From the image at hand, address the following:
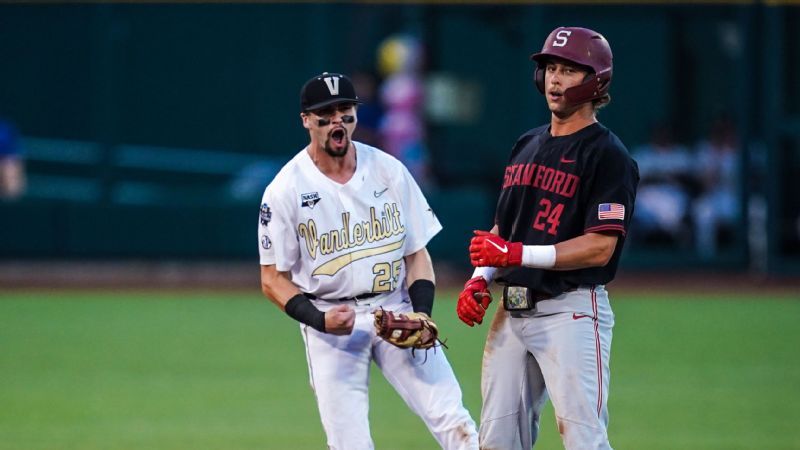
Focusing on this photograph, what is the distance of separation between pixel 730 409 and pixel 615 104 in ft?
29.4

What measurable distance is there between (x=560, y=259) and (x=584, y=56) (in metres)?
0.87

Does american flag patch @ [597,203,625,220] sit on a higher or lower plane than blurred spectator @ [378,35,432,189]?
lower

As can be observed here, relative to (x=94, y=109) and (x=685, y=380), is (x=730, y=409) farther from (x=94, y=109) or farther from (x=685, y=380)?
(x=94, y=109)

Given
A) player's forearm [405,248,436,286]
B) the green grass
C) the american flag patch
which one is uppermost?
the american flag patch

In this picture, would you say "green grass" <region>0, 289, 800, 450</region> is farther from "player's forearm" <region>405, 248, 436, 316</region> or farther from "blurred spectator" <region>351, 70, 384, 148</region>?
"blurred spectator" <region>351, 70, 384, 148</region>

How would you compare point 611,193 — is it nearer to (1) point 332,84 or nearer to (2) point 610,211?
(2) point 610,211

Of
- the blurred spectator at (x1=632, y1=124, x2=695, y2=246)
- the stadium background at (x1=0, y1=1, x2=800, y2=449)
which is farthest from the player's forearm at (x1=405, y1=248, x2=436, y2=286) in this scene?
the blurred spectator at (x1=632, y1=124, x2=695, y2=246)

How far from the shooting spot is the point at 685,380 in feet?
34.2

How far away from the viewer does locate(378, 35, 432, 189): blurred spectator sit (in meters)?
16.9

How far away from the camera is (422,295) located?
240 inches

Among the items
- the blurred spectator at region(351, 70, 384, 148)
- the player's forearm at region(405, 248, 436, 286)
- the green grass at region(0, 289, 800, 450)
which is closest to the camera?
the player's forearm at region(405, 248, 436, 286)

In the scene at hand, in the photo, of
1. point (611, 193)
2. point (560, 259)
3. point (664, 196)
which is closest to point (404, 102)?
point (664, 196)

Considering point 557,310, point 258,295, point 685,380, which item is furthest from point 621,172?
point 258,295

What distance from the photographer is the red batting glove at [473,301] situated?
227 inches
